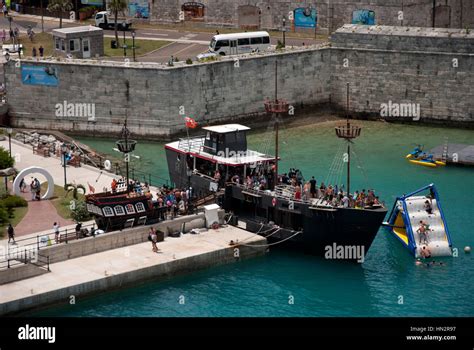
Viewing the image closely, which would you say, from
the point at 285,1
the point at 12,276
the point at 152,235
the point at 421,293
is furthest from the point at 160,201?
the point at 285,1

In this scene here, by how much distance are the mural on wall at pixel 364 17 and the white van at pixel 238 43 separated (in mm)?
11729

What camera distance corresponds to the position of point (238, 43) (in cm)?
10156

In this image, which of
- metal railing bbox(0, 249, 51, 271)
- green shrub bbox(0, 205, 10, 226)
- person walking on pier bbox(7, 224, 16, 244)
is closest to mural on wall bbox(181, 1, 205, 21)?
green shrub bbox(0, 205, 10, 226)

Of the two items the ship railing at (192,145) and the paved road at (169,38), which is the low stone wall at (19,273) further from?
the paved road at (169,38)

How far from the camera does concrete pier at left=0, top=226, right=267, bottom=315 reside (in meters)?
61.6

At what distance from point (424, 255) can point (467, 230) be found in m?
5.05

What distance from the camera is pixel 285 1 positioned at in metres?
114

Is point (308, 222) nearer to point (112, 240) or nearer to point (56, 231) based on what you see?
point (112, 240)

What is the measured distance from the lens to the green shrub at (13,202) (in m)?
71.9

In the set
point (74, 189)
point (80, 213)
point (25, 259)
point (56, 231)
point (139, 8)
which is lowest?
point (25, 259)

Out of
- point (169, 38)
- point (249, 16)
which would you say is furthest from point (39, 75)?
point (249, 16)

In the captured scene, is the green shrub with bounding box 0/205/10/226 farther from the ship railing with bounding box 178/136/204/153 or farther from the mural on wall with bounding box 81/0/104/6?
the mural on wall with bounding box 81/0/104/6

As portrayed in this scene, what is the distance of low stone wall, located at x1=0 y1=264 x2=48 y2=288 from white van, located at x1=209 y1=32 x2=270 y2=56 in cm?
4053

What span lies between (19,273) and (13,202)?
9.92 meters
